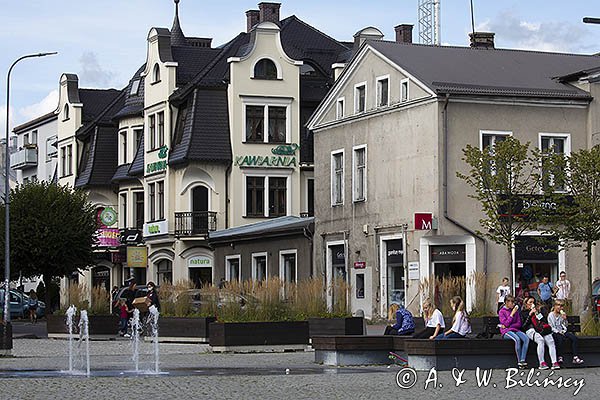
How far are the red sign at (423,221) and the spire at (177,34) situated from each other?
119ft

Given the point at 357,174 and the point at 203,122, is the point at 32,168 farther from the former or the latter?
the point at 357,174

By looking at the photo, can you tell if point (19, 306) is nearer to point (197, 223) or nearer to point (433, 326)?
point (197, 223)

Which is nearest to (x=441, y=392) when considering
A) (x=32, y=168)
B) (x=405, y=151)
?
(x=405, y=151)

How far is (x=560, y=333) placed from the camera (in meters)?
25.1

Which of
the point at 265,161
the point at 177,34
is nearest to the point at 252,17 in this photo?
the point at 177,34

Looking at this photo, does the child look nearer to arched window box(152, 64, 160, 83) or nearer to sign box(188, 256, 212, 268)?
sign box(188, 256, 212, 268)

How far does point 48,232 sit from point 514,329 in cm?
3761

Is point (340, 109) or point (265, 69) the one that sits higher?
point (265, 69)

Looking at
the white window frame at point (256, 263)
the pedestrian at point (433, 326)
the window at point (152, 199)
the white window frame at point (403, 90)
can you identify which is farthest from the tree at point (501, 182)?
the window at point (152, 199)

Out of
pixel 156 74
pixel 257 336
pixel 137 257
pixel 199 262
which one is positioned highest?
pixel 156 74

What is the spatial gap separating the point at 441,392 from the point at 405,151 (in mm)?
28338

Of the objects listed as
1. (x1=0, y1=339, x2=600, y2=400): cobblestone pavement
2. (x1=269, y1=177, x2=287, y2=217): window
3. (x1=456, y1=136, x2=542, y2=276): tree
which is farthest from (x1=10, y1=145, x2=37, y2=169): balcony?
(x1=0, y1=339, x2=600, y2=400): cobblestone pavement

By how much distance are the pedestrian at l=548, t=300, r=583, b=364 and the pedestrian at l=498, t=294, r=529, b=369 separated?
0.70 meters

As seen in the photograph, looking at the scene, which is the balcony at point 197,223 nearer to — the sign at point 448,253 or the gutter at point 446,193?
the sign at point 448,253
